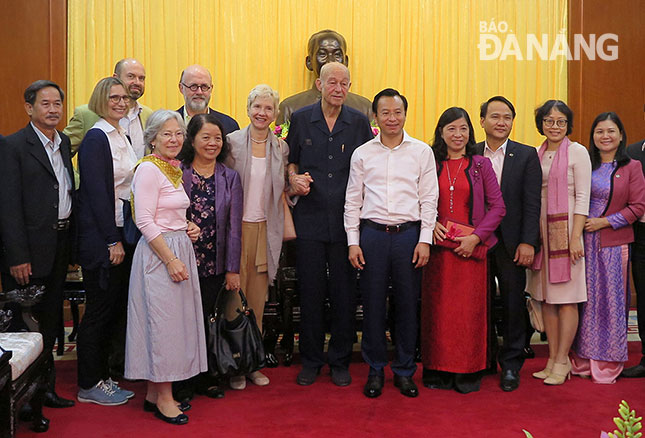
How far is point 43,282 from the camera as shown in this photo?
3334 mm

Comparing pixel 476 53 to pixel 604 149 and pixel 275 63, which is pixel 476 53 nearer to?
pixel 275 63

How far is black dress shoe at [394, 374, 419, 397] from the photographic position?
3.53 m

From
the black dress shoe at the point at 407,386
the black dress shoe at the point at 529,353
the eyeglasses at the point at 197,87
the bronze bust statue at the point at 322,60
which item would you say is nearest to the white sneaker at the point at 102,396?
the black dress shoe at the point at 407,386

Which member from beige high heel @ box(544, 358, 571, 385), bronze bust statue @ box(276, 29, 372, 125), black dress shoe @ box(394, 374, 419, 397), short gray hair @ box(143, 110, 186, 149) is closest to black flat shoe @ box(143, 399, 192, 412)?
black dress shoe @ box(394, 374, 419, 397)

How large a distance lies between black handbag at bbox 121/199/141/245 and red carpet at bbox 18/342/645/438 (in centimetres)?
80

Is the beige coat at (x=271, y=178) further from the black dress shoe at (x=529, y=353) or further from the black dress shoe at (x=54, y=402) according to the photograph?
the black dress shoe at (x=529, y=353)

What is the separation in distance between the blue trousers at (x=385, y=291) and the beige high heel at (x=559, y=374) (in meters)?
0.75

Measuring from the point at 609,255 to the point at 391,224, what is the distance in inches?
49.0

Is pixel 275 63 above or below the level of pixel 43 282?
above

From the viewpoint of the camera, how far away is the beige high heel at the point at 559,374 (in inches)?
147

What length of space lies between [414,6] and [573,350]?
351cm

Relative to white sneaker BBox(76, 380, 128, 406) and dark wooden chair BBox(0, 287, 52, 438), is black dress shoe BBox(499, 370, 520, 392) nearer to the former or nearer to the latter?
white sneaker BBox(76, 380, 128, 406)

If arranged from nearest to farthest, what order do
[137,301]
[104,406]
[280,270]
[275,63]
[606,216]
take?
[137,301] < [104,406] < [606,216] < [280,270] < [275,63]

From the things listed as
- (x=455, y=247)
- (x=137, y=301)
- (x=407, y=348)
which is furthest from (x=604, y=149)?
(x=137, y=301)
